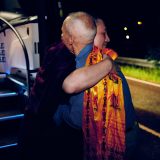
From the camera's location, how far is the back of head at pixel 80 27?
242 centimetres

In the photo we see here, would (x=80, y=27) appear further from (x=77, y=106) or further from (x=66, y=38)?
(x=77, y=106)

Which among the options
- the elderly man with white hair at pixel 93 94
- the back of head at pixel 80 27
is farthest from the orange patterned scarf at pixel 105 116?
the back of head at pixel 80 27

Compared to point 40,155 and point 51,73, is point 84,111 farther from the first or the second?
point 40,155

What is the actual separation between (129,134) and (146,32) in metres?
17.6

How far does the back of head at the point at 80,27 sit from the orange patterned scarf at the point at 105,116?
6.4 inches

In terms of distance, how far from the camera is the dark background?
14.8 ft

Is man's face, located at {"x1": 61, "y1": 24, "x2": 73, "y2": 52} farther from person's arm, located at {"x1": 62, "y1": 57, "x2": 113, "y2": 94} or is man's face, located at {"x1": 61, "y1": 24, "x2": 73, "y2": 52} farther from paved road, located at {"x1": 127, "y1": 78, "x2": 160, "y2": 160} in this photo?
paved road, located at {"x1": 127, "y1": 78, "x2": 160, "y2": 160}

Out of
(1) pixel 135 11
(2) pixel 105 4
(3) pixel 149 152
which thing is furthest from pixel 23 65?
(2) pixel 105 4

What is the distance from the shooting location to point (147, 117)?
678 centimetres

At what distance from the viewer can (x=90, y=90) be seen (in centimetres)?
242

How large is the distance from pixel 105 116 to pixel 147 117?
4634 mm

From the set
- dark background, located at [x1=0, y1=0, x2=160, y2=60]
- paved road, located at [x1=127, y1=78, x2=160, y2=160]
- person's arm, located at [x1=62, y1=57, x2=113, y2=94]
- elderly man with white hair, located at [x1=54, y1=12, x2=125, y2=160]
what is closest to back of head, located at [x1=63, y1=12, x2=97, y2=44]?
elderly man with white hair, located at [x1=54, y1=12, x2=125, y2=160]

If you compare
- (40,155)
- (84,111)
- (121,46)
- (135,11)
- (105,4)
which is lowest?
(40,155)

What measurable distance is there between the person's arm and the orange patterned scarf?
0.08 meters
